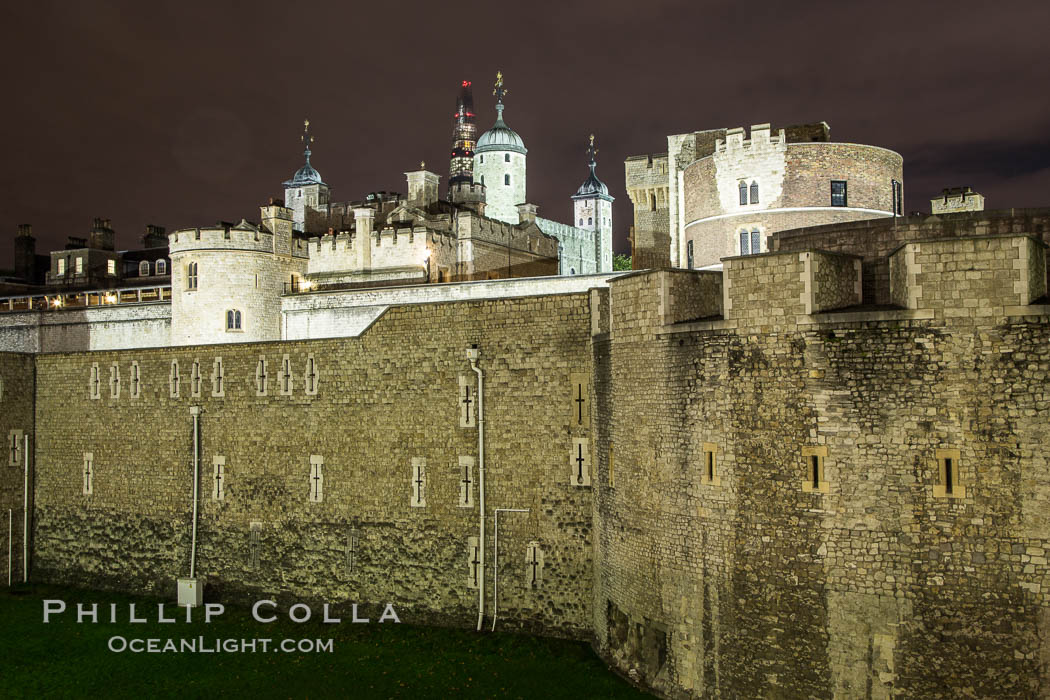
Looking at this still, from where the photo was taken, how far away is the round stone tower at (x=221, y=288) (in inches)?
1542

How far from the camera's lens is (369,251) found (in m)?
42.8

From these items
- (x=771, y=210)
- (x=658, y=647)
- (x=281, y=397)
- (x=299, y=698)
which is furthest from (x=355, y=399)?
(x=771, y=210)

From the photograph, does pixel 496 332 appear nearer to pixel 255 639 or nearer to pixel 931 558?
pixel 255 639

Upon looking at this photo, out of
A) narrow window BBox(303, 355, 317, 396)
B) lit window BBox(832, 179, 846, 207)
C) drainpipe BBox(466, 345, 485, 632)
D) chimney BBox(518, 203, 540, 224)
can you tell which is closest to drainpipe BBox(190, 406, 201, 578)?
narrow window BBox(303, 355, 317, 396)

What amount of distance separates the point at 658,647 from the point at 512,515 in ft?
16.7

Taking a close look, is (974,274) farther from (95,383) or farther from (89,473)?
(89,473)

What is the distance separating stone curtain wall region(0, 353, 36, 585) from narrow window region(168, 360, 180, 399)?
5497mm

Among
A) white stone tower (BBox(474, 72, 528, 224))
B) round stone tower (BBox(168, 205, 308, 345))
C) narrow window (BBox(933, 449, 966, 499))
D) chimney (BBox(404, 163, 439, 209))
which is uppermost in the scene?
white stone tower (BBox(474, 72, 528, 224))

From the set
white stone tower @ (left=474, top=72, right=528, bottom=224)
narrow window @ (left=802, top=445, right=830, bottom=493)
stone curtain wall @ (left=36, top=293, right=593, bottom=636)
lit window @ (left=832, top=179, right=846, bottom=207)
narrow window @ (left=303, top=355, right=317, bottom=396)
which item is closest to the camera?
narrow window @ (left=802, top=445, right=830, bottom=493)

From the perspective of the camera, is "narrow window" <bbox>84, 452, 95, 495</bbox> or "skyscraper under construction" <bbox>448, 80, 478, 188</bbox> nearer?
"narrow window" <bbox>84, 452, 95, 495</bbox>

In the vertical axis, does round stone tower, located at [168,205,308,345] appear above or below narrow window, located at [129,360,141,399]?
above

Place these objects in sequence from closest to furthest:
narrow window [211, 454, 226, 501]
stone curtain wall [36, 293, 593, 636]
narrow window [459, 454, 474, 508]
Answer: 1. stone curtain wall [36, 293, 593, 636]
2. narrow window [459, 454, 474, 508]
3. narrow window [211, 454, 226, 501]

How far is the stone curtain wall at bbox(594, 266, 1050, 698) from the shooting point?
13289mm

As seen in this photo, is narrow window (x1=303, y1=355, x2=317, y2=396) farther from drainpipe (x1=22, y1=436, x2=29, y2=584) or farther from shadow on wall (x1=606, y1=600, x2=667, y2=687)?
drainpipe (x1=22, y1=436, x2=29, y2=584)
